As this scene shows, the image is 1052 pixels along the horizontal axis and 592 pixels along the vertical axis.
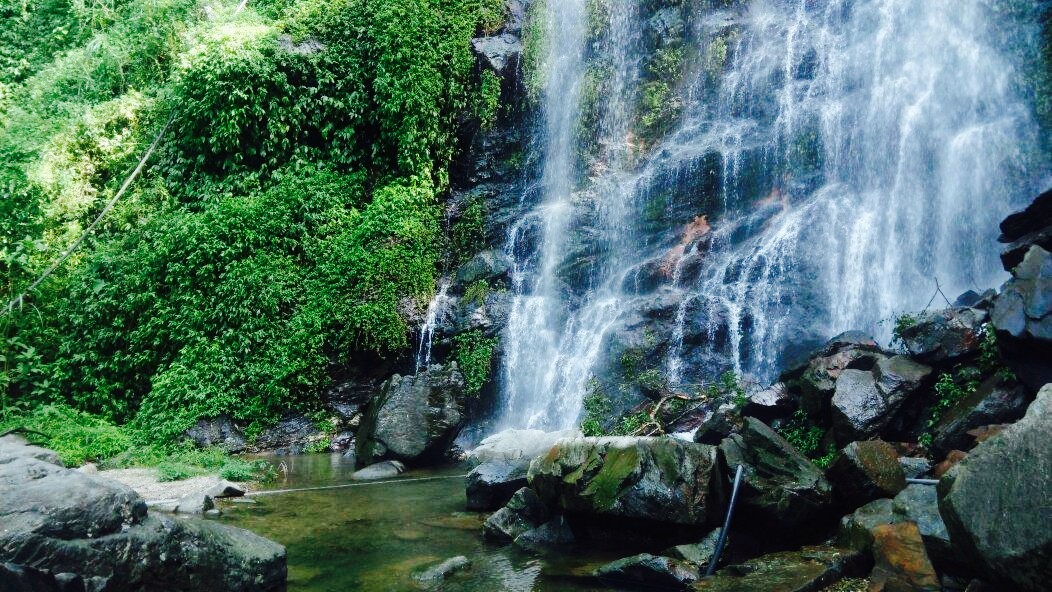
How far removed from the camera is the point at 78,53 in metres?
16.7

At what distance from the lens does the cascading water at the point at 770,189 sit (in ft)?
33.7

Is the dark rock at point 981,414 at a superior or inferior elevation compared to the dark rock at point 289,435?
superior

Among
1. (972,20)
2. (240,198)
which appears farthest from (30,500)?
(972,20)

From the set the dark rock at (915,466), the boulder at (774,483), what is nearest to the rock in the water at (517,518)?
the boulder at (774,483)

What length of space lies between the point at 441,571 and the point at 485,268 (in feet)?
28.3

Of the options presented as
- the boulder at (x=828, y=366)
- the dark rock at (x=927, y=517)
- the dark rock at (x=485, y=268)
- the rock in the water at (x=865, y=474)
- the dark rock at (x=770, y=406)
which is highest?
the dark rock at (x=485, y=268)

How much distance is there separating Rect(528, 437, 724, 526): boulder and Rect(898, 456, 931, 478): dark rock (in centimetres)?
163

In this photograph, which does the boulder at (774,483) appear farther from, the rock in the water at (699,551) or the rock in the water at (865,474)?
the rock in the water at (699,551)

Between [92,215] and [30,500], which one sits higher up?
[92,215]

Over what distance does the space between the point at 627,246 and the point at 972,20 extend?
683 cm

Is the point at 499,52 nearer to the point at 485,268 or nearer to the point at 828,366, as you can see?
the point at 485,268

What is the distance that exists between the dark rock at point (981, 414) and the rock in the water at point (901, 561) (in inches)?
68.5

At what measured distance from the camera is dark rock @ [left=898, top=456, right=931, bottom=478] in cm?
562

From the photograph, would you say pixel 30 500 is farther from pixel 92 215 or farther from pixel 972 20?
pixel 972 20
